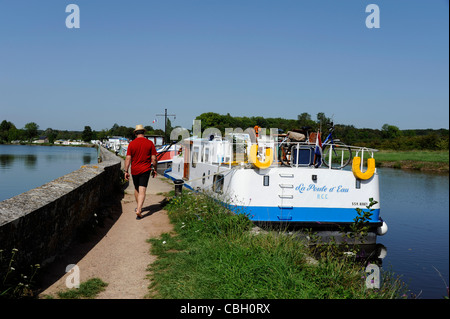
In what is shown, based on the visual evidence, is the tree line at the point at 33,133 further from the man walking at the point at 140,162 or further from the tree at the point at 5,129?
the man walking at the point at 140,162

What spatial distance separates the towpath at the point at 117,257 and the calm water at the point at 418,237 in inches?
176

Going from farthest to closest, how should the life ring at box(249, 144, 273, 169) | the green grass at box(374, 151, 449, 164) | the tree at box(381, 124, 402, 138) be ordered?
the tree at box(381, 124, 402, 138)
the green grass at box(374, 151, 449, 164)
the life ring at box(249, 144, 273, 169)

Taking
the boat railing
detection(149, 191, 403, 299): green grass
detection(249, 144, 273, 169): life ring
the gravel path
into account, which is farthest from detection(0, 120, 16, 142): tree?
detection(149, 191, 403, 299): green grass

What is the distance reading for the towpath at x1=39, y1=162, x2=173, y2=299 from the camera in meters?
5.04

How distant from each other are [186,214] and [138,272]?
2863 mm

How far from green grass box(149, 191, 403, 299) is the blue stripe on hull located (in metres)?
2.59

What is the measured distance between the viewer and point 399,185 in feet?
94.3

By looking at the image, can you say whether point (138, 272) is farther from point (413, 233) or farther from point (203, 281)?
point (413, 233)

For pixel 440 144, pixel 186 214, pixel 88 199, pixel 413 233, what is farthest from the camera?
pixel 440 144

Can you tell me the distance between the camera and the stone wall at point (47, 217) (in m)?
4.37

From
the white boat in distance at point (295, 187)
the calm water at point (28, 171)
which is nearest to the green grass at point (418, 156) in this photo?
the calm water at point (28, 171)

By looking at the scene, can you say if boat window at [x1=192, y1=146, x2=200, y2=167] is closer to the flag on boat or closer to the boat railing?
the boat railing

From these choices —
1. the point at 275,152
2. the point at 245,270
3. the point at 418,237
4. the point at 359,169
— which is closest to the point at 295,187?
the point at 275,152
